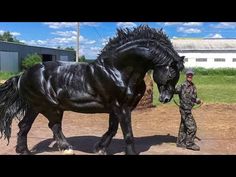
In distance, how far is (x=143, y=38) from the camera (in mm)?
6086

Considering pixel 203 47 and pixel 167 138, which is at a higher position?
pixel 203 47

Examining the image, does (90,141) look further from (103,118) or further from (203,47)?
(203,47)

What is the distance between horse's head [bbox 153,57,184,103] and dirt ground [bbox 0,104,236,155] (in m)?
1.37

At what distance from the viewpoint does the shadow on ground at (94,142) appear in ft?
23.9

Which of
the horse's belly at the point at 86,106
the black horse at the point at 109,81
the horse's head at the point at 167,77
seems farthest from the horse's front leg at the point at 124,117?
the horse's head at the point at 167,77

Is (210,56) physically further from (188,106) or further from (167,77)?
(167,77)

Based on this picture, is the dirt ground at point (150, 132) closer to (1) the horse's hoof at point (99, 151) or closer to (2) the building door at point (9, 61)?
(1) the horse's hoof at point (99, 151)

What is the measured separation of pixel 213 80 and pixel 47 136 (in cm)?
2936

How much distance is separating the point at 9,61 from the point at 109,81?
43035 mm

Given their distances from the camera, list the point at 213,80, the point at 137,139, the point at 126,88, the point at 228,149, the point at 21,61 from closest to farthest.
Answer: the point at 126,88 < the point at 228,149 < the point at 137,139 < the point at 213,80 < the point at 21,61

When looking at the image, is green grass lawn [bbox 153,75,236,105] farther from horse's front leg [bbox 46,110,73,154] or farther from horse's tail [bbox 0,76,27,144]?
horse's front leg [bbox 46,110,73,154]

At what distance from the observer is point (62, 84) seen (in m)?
6.45

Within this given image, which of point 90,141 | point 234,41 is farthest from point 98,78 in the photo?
point 234,41

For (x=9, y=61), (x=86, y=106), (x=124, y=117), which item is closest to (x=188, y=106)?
(x=124, y=117)
